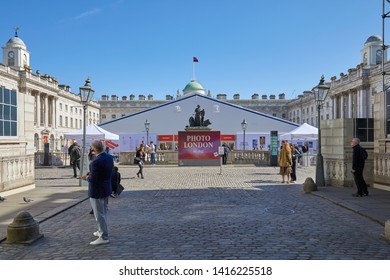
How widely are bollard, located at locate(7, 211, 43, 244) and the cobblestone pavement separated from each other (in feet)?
0.45

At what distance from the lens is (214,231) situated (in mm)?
6816

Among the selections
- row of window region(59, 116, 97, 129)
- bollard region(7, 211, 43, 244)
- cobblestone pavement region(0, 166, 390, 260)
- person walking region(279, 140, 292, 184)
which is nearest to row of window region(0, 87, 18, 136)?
cobblestone pavement region(0, 166, 390, 260)

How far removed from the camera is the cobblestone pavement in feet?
18.0

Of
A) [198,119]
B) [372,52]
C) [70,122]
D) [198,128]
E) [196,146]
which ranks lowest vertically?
[196,146]

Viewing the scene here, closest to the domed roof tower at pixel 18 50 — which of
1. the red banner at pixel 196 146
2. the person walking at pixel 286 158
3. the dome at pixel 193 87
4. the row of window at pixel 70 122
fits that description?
the person walking at pixel 286 158

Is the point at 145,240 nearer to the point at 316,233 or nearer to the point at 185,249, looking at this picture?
the point at 185,249

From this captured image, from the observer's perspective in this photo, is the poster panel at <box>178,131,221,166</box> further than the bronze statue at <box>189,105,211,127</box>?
No

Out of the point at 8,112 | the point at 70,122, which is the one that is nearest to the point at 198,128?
the point at 8,112

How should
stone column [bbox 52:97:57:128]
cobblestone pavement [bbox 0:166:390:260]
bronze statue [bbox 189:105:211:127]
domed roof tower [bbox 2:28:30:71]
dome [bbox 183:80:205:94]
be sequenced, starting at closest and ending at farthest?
cobblestone pavement [bbox 0:166:390:260] < domed roof tower [bbox 2:28:30:71] < bronze statue [bbox 189:105:211:127] < stone column [bbox 52:97:57:128] < dome [bbox 183:80:205:94]

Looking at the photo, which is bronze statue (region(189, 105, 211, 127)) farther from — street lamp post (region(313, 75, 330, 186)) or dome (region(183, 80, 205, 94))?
dome (region(183, 80, 205, 94))

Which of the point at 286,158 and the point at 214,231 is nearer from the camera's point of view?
the point at 214,231

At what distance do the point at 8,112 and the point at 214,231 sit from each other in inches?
322

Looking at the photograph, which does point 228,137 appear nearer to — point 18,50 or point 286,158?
point 286,158

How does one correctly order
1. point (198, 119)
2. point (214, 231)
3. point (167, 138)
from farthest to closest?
point (167, 138) < point (198, 119) < point (214, 231)
